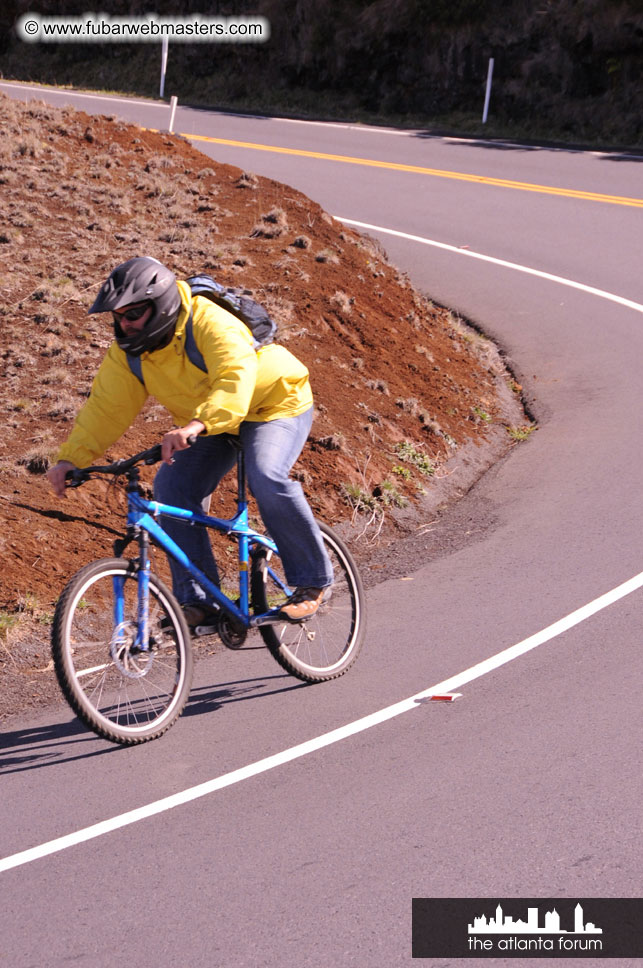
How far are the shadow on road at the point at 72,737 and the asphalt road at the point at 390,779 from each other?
1 cm

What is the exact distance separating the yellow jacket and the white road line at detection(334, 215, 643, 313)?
10.1 metres

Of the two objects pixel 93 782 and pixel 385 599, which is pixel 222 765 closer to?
pixel 93 782

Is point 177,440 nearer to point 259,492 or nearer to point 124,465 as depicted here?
point 124,465

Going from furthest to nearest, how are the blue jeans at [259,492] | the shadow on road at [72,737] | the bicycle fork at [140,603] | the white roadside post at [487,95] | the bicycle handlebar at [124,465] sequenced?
1. the white roadside post at [487,95]
2. the blue jeans at [259,492]
3. the shadow on road at [72,737]
4. the bicycle fork at [140,603]
5. the bicycle handlebar at [124,465]

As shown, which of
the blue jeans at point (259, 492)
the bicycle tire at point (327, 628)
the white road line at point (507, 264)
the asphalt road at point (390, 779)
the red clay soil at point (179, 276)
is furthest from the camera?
the white road line at point (507, 264)

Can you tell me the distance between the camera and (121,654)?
546 centimetres

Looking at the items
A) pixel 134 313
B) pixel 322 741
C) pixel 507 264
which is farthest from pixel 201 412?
pixel 507 264

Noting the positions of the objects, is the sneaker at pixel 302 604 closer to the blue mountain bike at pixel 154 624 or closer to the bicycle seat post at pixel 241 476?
the blue mountain bike at pixel 154 624

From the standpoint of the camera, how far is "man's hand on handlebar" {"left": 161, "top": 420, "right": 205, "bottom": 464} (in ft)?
16.6

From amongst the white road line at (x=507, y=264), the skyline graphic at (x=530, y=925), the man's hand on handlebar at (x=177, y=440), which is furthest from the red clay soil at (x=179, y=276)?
the skyline graphic at (x=530, y=925)

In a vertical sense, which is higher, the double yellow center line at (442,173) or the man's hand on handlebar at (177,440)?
the double yellow center line at (442,173)

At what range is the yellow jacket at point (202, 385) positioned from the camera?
530cm

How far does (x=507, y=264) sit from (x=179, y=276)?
20.9ft

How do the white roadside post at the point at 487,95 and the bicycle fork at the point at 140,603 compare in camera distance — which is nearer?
the bicycle fork at the point at 140,603
